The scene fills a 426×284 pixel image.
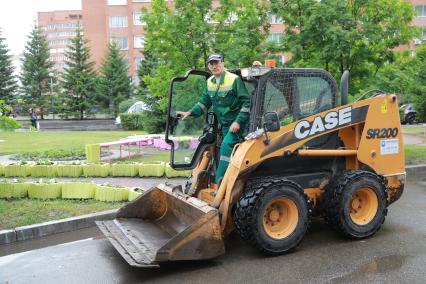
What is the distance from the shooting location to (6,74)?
157ft

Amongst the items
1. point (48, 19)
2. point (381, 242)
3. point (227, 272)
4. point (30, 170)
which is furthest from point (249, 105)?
point (48, 19)

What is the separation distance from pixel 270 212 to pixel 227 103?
58.6 inches

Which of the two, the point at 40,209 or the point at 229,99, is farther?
the point at 40,209

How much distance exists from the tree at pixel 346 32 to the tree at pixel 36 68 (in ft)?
139

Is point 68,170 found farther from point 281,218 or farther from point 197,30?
point 281,218

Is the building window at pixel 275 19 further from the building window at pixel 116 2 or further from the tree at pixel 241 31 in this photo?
the building window at pixel 116 2

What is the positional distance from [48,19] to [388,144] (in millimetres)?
137898

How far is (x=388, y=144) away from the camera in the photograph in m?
6.35

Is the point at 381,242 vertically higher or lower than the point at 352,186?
lower

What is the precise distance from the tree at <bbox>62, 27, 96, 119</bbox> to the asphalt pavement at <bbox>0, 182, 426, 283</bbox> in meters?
41.8

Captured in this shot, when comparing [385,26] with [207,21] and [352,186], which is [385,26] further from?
[352,186]

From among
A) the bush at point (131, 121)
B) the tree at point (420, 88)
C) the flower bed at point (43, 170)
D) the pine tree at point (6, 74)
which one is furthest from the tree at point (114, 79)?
the flower bed at point (43, 170)

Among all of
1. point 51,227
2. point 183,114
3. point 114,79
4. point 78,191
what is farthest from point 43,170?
point 114,79

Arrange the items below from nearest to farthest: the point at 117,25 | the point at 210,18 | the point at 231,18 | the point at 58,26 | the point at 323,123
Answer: the point at 323,123 < the point at 210,18 < the point at 231,18 < the point at 117,25 < the point at 58,26
